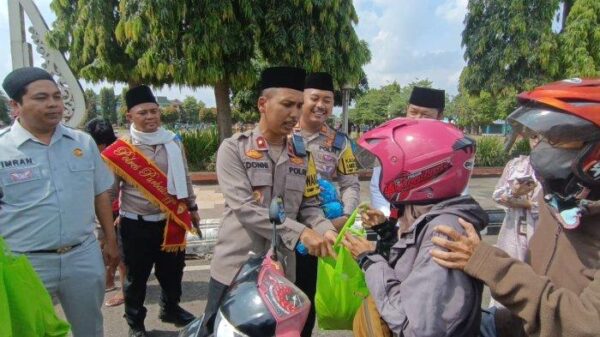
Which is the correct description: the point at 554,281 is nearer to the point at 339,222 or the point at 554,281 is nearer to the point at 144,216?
the point at 339,222

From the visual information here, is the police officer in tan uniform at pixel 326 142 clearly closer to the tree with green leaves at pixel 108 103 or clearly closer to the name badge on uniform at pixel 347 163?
the name badge on uniform at pixel 347 163

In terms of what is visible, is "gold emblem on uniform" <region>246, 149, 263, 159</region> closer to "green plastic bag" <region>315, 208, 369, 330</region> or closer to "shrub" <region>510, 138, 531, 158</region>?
"green plastic bag" <region>315, 208, 369, 330</region>

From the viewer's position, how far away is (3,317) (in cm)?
167

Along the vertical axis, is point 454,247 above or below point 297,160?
below

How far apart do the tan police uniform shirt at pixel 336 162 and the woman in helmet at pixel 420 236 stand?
5.08 feet

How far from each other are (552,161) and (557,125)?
0.11 m

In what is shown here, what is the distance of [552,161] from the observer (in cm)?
130

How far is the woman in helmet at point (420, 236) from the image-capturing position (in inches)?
50.5

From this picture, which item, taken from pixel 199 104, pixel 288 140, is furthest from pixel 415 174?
pixel 199 104

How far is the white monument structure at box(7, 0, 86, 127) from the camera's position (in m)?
5.62

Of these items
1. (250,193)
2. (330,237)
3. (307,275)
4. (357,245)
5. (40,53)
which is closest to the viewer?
(357,245)

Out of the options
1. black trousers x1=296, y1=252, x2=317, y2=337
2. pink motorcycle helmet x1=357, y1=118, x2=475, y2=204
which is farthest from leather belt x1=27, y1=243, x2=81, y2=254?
pink motorcycle helmet x1=357, y1=118, x2=475, y2=204

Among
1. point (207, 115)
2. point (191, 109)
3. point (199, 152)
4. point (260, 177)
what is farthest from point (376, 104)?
point (260, 177)

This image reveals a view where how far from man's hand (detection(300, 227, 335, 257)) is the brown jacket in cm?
75
